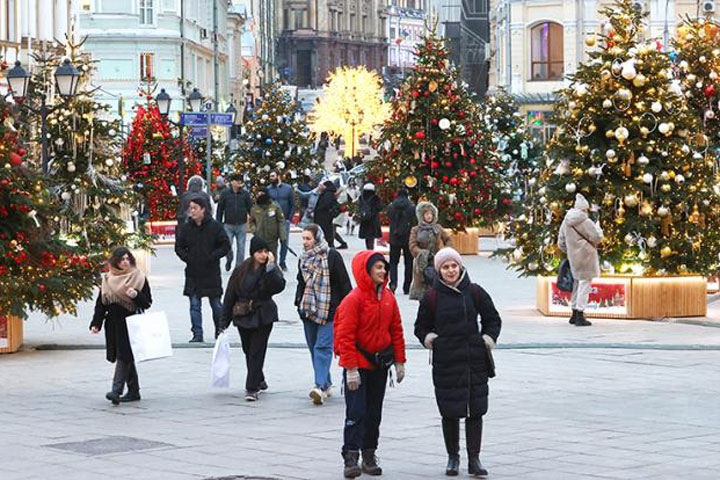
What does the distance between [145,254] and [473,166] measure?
29.4ft

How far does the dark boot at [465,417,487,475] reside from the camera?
40.7ft

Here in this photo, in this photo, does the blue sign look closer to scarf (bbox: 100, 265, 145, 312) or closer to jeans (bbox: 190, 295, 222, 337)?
jeans (bbox: 190, 295, 222, 337)

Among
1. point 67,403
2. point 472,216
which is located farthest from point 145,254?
point 67,403

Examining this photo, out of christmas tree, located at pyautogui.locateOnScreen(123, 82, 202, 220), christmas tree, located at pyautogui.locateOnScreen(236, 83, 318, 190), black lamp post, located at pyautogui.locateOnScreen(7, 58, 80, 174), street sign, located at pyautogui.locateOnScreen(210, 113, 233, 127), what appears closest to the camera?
black lamp post, located at pyautogui.locateOnScreen(7, 58, 80, 174)

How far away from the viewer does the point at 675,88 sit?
82.5 ft

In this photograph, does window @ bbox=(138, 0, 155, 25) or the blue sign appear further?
window @ bbox=(138, 0, 155, 25)

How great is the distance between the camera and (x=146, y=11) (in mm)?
82688

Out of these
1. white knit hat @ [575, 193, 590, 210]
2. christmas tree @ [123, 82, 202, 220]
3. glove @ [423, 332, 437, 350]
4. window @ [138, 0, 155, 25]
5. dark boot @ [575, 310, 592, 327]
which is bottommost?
dark boot @ [575, 310, 592, 327]

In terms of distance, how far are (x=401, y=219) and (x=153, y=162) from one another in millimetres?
17878

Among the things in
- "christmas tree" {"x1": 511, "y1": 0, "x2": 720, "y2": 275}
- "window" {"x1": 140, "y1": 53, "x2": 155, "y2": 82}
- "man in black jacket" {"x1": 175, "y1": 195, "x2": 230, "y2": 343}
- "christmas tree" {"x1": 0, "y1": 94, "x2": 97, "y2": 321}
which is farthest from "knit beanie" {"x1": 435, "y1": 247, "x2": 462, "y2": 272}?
"window" {"x1": 140, "y1": 53, "x2": 155, "y2": 82}

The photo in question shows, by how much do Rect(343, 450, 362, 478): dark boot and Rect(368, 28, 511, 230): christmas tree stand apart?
25145 millimetres

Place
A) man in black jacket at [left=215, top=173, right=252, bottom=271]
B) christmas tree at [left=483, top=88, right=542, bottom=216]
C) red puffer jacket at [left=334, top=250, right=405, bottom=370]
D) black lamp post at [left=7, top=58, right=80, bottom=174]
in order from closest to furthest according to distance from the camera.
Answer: red puffer jacket at [left=334, top=250, right=405, bottom=370] → black lamp post at [left=7, top=58, right=80, bottom=174] → man in black jacket at [left=215, top=173, right=252, bottom=271] → christmas tree at [left=483, top=88, right=542, bottom=216]

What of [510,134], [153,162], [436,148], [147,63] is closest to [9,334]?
[436,148]

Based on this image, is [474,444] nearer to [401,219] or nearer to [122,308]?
[122,308]
